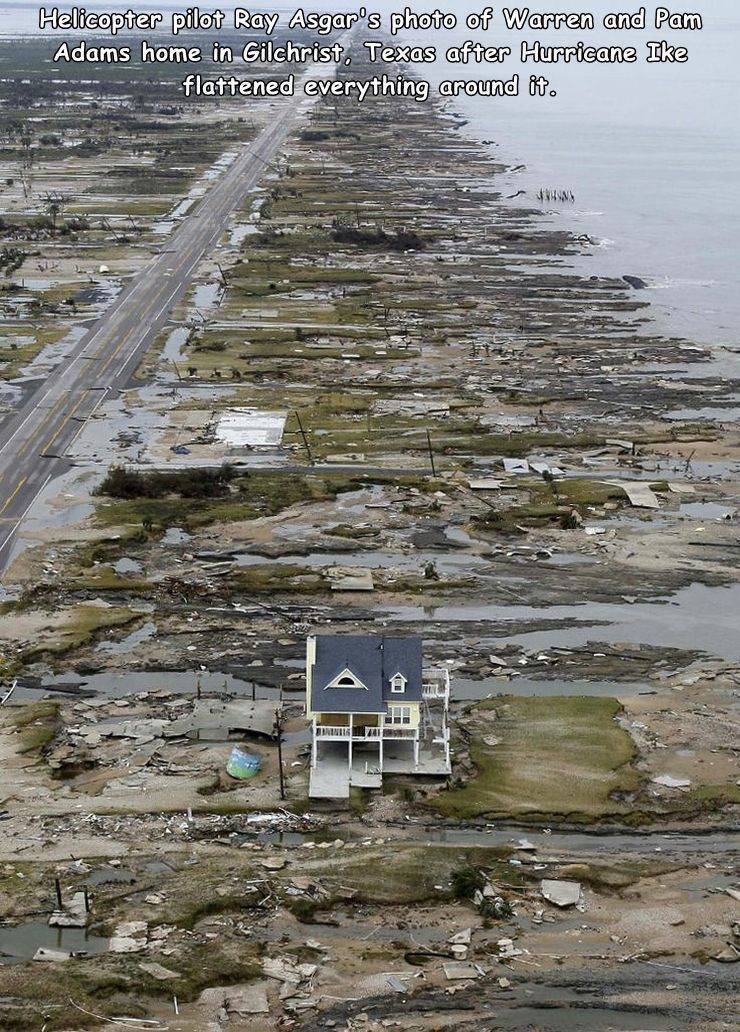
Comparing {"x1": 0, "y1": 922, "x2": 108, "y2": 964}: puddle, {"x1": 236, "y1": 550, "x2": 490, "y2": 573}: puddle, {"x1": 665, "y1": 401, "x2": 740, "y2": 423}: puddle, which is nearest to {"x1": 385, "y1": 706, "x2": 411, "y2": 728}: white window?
A: {"x1": 0, "y1": 922, "x2": 108, "y2": 964}: puddle

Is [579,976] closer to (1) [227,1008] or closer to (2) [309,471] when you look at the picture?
(1) [227,1008]

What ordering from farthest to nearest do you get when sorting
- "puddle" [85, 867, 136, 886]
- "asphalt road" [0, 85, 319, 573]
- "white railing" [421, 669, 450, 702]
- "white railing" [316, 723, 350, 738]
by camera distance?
"asphalt road" [0, 85, 319, 573] → "white railing" [421, 669, 450, 702] → "white railing" [316, 723, 350, 738] → "puddle" [85, 867, 136, 886]

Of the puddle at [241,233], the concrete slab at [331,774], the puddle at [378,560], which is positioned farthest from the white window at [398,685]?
the puddle at [241,233]

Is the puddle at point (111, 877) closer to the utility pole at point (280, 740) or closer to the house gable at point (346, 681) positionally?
the utility pole at point (280, 740)

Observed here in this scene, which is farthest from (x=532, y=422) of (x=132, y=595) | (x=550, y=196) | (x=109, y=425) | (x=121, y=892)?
(x=550, y=196)

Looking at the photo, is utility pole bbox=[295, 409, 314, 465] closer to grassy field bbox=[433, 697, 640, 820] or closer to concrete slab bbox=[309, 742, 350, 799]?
grassy field bbox=[433, 697, 640, 820]

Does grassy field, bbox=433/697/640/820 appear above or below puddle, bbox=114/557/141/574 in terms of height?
below
